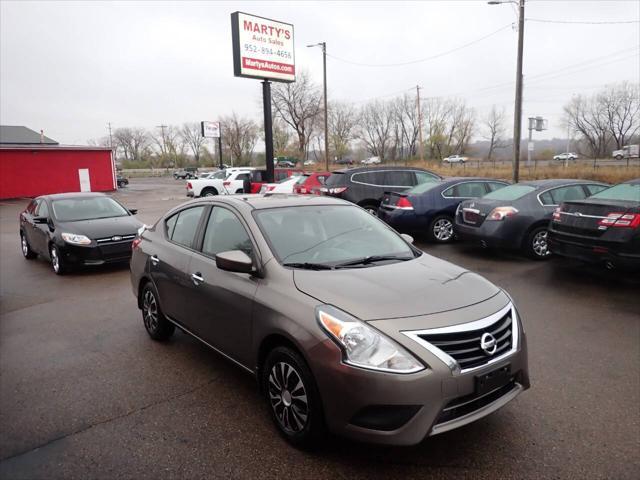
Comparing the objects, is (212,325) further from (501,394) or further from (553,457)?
(553,457)

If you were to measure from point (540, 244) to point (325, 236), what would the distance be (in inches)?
241

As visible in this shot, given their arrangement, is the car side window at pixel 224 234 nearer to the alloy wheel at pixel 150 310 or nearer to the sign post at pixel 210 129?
the alloy wheel at pixel 150 310

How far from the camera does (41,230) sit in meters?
8.77

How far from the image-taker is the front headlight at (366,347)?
2416mm

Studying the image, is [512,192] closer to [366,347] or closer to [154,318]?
[154,318]

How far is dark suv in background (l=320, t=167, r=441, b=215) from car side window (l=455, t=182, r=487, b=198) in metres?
1.40

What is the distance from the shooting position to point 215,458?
110 inches

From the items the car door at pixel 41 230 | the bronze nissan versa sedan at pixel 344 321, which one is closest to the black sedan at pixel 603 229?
the bronze nissan versa sedan at pixel 344 321

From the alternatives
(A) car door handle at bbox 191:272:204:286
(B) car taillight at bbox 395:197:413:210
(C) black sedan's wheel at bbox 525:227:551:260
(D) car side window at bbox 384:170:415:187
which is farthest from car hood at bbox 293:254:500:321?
(D) car side window at bbox 384:170:415:187

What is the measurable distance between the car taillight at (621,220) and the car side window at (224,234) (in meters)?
5.11

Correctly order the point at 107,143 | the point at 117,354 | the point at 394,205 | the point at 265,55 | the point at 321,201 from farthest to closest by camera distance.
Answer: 1. the point at 107,143
2. the point at 265,55
3. the point at 394,205
4. the point at 117,354
5. the point at 321,201

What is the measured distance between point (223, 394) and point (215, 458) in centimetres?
84

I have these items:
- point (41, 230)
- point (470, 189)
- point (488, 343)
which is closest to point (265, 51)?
point (470, 189)

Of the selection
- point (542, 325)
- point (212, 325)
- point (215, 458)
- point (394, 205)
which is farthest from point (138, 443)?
point (394, 205)
